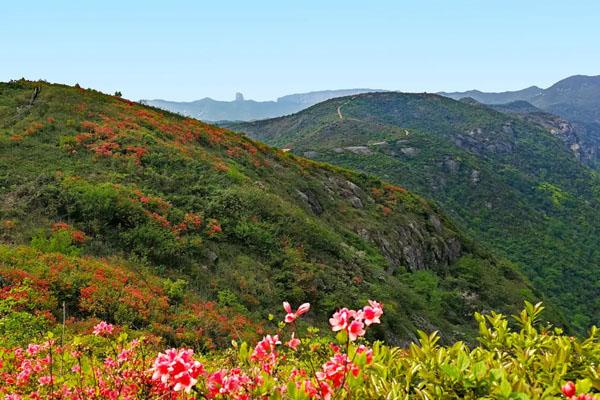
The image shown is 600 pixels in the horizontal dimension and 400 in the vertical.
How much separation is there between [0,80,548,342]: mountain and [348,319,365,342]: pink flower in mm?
3025

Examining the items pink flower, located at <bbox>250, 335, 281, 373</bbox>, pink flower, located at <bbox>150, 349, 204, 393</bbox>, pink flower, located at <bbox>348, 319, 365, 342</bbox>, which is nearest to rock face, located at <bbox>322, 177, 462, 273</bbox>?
pink flower, located at <bbox>250, 335, 281, 373</bbox>

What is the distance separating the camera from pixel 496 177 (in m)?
90.6

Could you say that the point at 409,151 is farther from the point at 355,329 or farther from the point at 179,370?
the point at 179,370

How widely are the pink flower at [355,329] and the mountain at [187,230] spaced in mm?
3025

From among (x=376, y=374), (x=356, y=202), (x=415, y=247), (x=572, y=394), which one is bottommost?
(x=415, y=247)

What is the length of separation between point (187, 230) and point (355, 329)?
50.2 feet

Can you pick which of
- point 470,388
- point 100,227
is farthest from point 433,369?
point 100,227

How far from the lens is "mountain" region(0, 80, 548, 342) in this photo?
42.3 ft

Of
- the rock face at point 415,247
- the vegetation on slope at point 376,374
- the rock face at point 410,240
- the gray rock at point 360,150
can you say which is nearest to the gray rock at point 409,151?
the gray rock at point 360,150

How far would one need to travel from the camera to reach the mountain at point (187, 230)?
12891 mm

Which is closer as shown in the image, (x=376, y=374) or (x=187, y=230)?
(x=376, y=374)

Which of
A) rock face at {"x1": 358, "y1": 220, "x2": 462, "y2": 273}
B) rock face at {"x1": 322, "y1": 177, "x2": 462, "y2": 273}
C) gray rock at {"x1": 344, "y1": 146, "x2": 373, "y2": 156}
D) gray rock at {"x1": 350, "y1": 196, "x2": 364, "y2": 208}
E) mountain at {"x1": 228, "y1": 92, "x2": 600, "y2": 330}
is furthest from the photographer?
gray rock at {"x1": 344, "y1": 146, "x2": 373, "y2": 156}

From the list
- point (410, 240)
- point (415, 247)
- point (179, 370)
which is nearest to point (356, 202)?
point (410, 240)

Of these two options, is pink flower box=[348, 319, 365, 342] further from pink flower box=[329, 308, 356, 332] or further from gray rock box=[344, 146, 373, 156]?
gray rock box=[344, 146, 373, 156]
